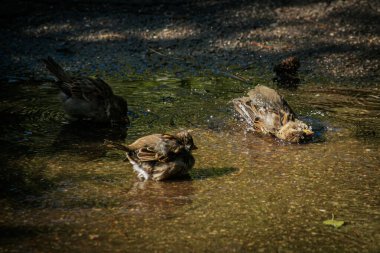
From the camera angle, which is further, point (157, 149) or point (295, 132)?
point (295, 132)

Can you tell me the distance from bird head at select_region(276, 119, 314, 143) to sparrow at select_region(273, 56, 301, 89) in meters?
2.49

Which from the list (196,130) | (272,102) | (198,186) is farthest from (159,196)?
(272,102)

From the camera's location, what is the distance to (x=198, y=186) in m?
5.45

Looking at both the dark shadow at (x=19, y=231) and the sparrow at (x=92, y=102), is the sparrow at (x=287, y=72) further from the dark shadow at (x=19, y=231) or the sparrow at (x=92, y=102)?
the dark shadow at (x=19, y=231)

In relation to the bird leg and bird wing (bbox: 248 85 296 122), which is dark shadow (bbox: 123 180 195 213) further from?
bird wing (bbox: 248 85 296 122)

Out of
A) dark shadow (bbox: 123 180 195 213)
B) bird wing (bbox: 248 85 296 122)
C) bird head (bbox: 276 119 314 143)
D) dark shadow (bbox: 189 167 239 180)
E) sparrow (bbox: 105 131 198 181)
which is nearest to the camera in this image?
dark shadow (bbox: 123 180 195 213)

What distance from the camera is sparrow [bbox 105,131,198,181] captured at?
5.51 metres

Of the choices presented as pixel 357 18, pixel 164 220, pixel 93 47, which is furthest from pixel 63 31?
pixel 164 220

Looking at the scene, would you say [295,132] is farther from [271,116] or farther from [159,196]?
[159,196]

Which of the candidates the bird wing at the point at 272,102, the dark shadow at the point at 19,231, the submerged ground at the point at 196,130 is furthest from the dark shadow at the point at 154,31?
the dark shadow at the point at 19,231

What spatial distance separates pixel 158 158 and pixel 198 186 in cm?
43

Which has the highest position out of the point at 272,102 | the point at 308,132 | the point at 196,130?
the point at 272,102

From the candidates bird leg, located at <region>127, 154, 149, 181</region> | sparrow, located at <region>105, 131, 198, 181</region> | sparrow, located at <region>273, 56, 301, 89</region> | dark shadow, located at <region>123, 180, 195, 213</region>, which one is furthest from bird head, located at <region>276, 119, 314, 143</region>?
sparrow, located at <region>273, 56, 301, 89</region>

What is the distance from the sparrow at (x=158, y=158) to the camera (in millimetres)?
5512
